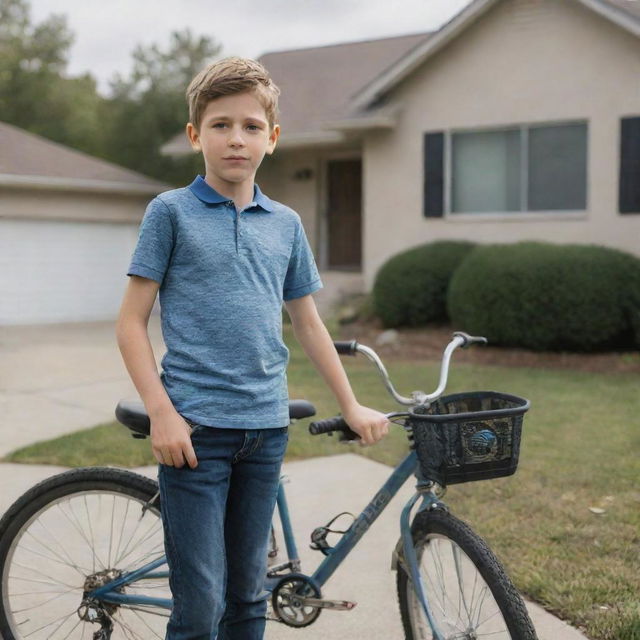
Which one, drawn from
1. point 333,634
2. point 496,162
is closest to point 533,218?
point 496,162

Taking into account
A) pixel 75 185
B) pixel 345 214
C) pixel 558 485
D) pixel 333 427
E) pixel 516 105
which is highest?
pixel 516 105

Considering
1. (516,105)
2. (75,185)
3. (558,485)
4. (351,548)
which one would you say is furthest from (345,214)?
(351,548)

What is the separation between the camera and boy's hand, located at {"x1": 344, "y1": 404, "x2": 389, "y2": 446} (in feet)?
8.31

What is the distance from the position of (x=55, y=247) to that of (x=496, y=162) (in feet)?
28.0

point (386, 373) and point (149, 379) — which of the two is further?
point (386, 373)

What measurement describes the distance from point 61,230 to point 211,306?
51.7 feet

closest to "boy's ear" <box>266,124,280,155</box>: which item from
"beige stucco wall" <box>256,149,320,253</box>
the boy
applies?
the boy

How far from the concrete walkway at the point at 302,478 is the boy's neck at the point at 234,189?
1.73m

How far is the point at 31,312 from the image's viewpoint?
1680 cm

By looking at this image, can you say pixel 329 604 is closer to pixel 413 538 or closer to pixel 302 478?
pixel 413 538

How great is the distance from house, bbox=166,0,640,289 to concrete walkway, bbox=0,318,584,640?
5.53 metres

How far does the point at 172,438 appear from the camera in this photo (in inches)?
85.6

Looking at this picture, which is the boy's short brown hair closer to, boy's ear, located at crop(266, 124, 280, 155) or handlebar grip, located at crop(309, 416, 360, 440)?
boy's ear, located at crop(266, 124, 280, 155)

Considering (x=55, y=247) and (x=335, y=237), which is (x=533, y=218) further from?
Answer: (x=55, y=247)
